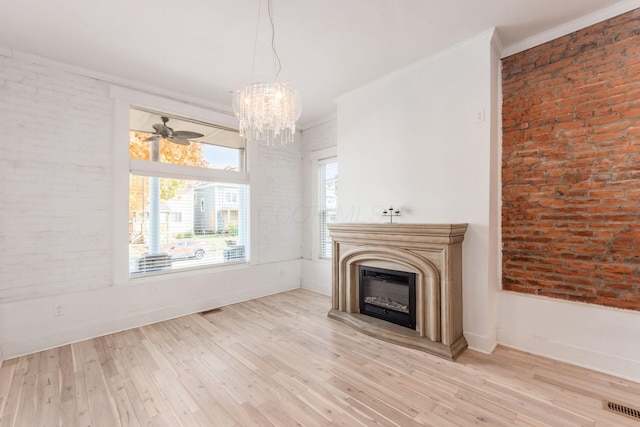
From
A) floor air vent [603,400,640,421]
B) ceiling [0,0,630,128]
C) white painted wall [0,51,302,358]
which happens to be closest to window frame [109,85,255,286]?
white painted wall [0,51,302,358]

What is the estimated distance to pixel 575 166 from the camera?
2.52 metres

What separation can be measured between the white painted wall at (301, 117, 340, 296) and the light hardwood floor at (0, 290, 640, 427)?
1776 mm

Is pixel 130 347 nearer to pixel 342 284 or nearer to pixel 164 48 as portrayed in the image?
pixel 342 284

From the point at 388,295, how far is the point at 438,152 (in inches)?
67.1

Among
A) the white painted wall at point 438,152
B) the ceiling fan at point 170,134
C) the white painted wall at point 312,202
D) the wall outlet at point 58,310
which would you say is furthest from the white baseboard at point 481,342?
the wall outlet at point 58,310

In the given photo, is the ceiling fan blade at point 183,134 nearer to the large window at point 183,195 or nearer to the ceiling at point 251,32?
the large window at point 183,195

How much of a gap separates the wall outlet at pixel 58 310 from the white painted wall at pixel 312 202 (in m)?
3.31

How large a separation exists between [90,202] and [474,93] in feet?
14.2

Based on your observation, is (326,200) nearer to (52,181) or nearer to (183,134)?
(183,134)

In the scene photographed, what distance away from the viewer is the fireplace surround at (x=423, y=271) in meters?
2.67

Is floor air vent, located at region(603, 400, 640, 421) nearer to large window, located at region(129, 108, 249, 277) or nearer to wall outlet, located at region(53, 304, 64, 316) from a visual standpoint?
large window, located at region(129, 108, 249, 277)

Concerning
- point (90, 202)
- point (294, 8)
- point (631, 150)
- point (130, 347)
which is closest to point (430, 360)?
point (631, 150)

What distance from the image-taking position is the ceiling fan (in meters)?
3.67

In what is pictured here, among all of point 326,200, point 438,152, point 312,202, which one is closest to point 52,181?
point 312,202
